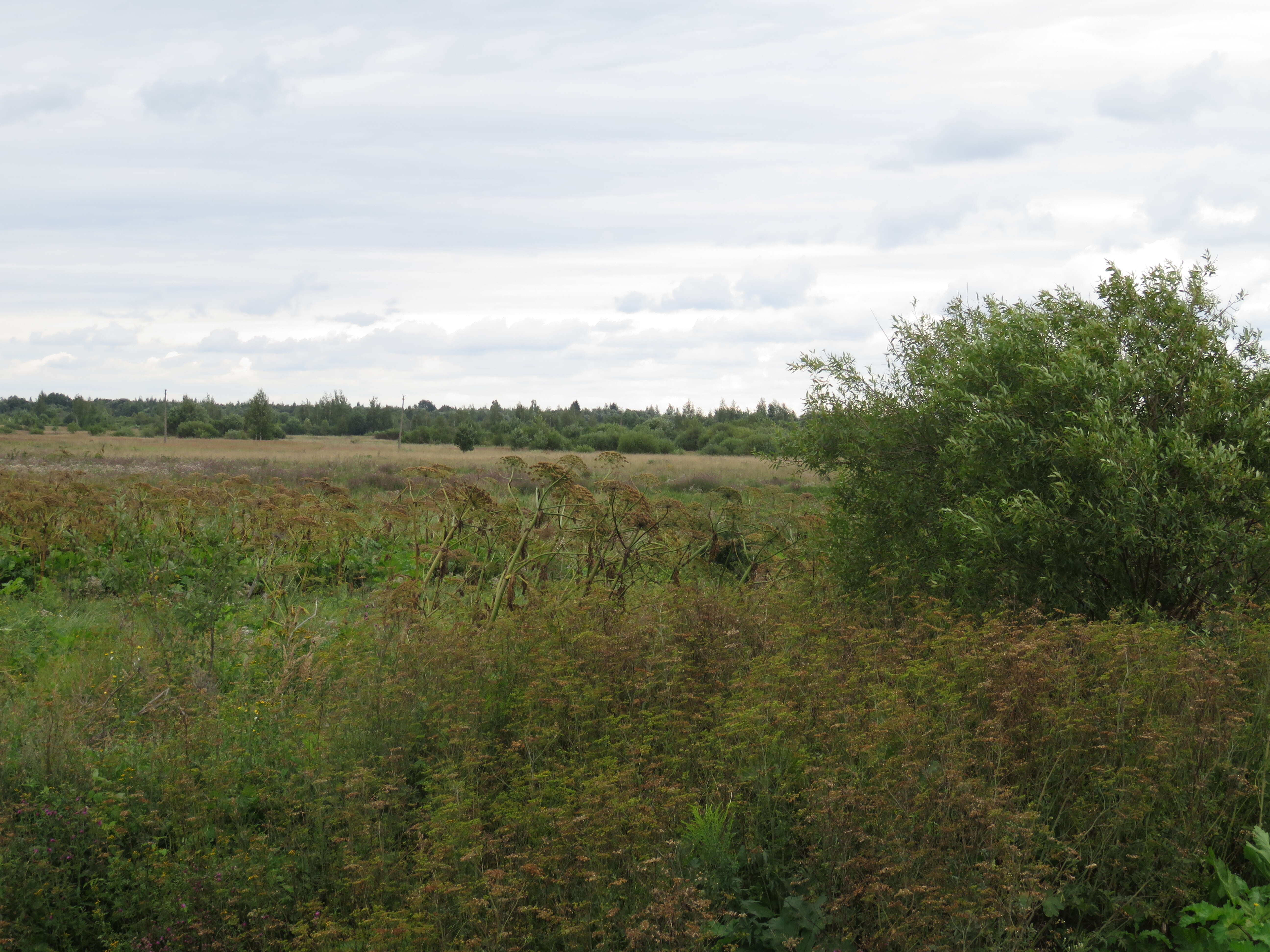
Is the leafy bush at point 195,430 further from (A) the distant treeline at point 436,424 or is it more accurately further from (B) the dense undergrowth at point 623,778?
(B) the dense undergrowth at point 623,778

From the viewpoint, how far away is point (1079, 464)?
696 cm

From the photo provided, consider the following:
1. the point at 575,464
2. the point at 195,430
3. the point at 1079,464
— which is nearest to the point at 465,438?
the point at 195,430

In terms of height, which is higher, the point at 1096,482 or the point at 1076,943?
the point at 1096,482

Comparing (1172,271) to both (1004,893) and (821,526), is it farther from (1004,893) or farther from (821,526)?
(1004,893)

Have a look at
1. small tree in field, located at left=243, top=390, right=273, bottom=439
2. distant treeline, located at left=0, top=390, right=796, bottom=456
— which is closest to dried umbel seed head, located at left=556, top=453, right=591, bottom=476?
distant treeline, located at left=0, top=390, right=796, bottom=456

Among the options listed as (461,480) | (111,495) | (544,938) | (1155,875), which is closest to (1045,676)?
(1155,875)

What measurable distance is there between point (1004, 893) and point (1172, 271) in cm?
627

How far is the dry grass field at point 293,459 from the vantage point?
2908 cm

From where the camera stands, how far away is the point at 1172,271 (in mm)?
7723

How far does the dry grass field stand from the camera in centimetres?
2908

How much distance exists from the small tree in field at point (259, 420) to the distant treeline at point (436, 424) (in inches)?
3.6

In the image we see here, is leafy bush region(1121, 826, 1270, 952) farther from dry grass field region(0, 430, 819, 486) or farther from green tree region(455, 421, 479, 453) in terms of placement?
green tree region(455, 421, 479, 453)

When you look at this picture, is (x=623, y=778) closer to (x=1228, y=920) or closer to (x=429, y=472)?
(x=1228, y=920)

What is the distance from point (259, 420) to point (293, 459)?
131 feet
